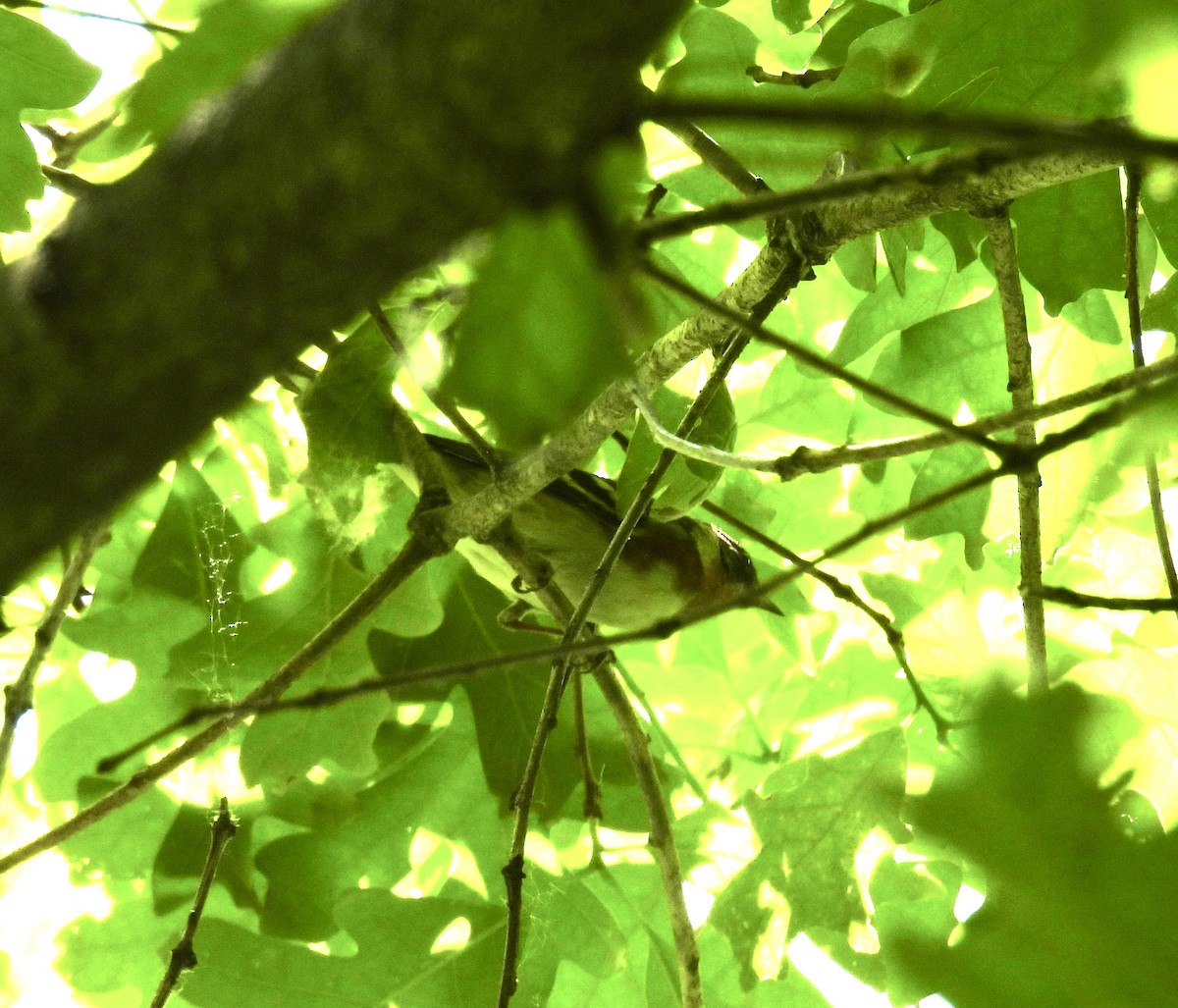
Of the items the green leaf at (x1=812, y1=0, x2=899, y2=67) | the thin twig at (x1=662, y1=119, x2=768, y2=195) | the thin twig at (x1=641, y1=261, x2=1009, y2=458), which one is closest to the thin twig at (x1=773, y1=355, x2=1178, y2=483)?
the thin twig at (x1=641, y1=261, x2=1009, y2=458)

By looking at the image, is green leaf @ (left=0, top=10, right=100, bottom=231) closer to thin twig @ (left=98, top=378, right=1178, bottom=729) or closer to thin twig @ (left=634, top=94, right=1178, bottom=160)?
thin twig @ (left=98, top=378, right=1178, bottom=729)

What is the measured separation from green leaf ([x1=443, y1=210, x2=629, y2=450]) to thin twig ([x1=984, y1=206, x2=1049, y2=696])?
1224 mm

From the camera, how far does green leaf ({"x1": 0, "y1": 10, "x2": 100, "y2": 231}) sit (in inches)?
76.2

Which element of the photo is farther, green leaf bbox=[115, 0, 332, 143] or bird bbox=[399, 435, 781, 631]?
bird bbox=[399, 435, 781, 631]

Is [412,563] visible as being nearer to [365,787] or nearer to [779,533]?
[365,787]

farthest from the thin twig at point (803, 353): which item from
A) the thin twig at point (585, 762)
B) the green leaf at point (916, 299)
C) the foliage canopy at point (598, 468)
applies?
the thin twig at point (585, 762)

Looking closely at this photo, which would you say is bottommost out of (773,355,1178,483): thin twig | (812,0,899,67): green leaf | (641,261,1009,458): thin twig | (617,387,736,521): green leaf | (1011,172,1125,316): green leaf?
(641,261,1009,458): thin twig

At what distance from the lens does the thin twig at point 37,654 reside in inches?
67.4

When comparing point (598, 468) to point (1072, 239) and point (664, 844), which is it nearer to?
point (664, 844)

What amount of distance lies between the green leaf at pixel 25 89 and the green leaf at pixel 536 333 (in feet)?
5.27

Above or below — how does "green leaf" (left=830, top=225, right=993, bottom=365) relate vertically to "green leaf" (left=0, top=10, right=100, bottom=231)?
below

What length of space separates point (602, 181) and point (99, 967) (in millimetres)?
2456

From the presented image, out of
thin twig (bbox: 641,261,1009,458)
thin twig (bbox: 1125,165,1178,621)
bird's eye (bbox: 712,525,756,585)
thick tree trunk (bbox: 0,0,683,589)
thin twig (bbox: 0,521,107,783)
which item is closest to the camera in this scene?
thick tree trunk (bbox: 0,0,683,589)

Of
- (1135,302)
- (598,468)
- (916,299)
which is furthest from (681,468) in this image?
(598,468)
